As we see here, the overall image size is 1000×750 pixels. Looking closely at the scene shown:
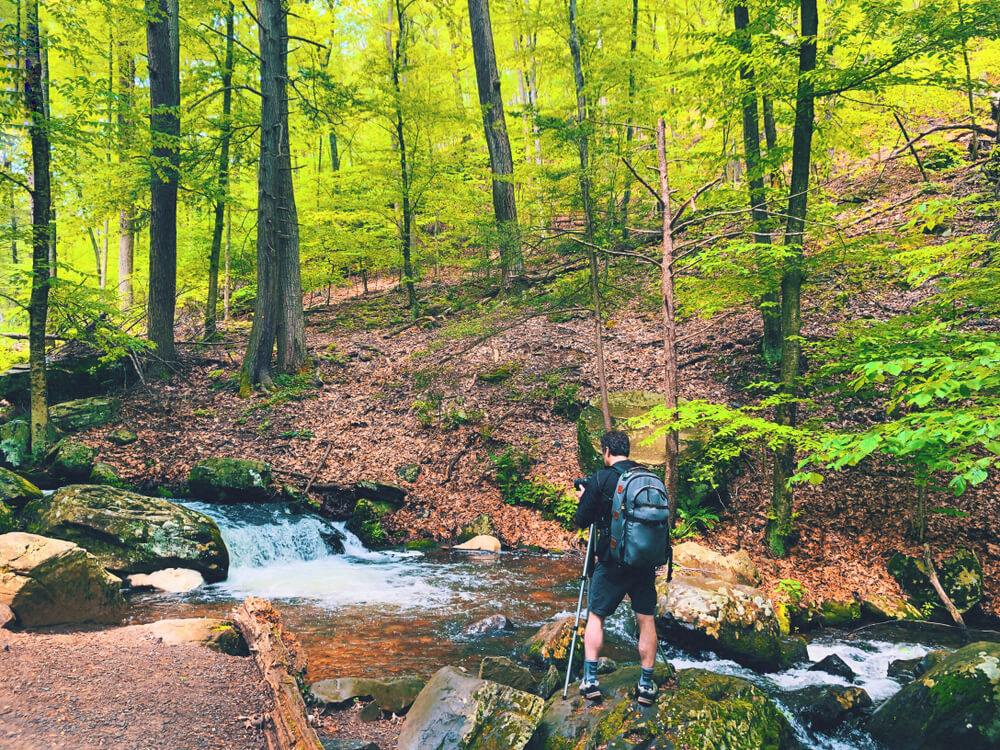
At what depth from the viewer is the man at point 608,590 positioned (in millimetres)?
3633

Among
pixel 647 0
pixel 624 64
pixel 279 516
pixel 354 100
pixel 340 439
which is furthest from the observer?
pixel 647 0

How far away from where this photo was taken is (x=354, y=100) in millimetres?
11922

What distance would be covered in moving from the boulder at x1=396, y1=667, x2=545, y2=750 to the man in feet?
1.61

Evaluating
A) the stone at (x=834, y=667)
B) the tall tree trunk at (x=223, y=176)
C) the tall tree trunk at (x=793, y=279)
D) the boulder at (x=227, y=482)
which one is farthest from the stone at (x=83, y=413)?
the stone at (x=834, y=667)

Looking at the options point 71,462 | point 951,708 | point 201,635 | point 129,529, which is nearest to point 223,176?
point 71,462

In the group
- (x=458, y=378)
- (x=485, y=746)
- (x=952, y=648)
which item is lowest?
(x=952, y=648)

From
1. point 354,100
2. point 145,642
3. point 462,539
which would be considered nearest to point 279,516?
point 462,539

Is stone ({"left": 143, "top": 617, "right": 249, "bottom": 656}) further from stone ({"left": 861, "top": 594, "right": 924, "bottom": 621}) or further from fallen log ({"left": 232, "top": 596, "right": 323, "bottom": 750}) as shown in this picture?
stone ({"left": 861, "top": 594, "right": 924, "bottom": 621})

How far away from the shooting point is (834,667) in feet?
17.8

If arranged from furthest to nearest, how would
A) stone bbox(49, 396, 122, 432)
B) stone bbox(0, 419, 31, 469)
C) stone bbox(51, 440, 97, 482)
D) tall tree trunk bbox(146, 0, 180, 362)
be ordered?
1. tall tree trunk bbox(146, 0, 180, 362)
2. stone bbox(49, 396, 122, 432)
3. stone bbox(0, 419, 31, 469)
4. stone bbox(51, 440, 97, 482)

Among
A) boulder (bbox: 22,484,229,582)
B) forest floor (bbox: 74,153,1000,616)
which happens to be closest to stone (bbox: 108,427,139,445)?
forest floor (bbox: 74,153,1000,616)

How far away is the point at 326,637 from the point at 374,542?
11.1 feet

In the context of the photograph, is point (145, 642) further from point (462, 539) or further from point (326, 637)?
point (462, 539)

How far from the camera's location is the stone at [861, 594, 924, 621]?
21.2ft
